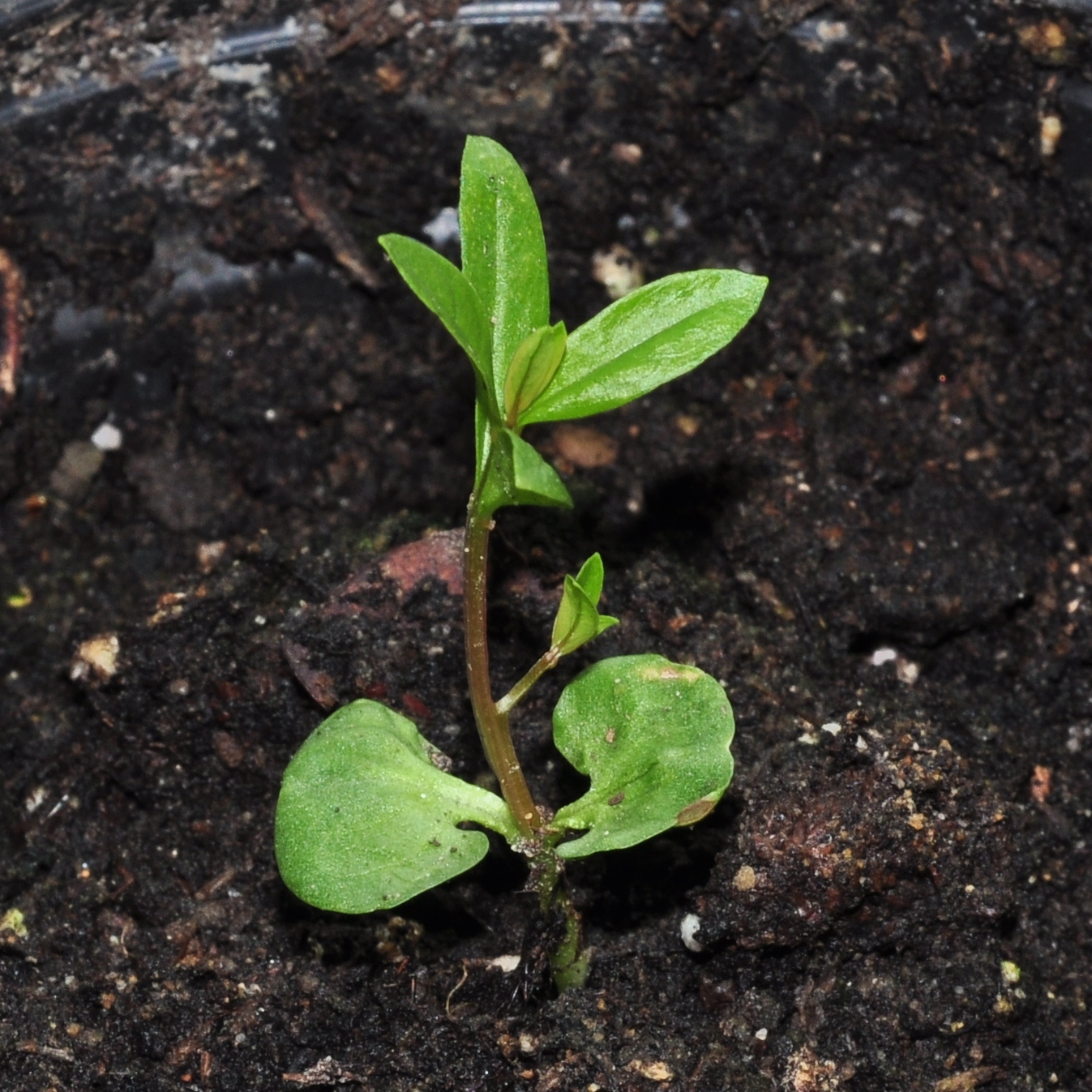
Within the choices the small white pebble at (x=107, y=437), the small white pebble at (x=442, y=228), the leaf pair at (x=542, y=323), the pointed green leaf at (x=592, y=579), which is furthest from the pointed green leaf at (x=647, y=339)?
the small white pebble at (x=107, y=437)

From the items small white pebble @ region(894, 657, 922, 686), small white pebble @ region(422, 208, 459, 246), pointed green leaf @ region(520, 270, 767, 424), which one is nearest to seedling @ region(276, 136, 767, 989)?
pointed green leaf @ region(520, 270, 767, 424)

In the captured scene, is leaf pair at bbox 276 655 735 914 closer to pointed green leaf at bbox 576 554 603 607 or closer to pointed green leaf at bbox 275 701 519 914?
pointed green leaf at bbox 275 701 519 914

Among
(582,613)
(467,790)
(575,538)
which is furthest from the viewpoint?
(575,538)

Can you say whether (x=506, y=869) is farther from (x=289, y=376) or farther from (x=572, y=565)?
(x=289, y=376)

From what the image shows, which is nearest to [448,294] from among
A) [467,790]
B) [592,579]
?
[592,579]

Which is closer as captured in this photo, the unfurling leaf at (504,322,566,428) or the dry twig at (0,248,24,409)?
the unfurling leaf at (504,322,566,428)

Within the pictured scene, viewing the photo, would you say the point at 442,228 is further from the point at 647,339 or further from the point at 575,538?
the point at 647,339
